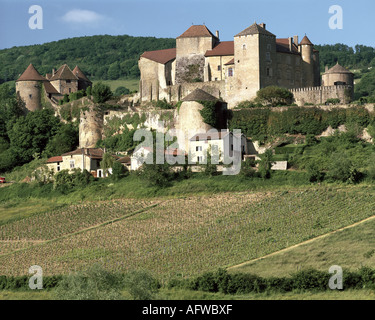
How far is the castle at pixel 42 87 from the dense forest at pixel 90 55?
55.6m

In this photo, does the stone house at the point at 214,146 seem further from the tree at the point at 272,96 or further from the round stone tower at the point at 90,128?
the round stone tower at the point at 90,128

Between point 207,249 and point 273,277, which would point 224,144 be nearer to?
point 207,249

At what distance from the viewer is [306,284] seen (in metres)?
38.5

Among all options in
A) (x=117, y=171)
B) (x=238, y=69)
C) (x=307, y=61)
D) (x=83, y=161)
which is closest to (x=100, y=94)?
(x=83, y=161)

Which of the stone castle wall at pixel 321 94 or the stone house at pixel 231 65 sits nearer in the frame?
the stone castle wall at pixel 321 94

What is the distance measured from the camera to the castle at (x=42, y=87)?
74.2 metres

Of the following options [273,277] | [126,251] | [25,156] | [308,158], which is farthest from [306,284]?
[25,156]

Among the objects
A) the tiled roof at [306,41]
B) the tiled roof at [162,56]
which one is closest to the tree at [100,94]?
the tiled roof at [162,56]

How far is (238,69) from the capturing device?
217 feet

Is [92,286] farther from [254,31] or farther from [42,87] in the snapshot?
[42,87]

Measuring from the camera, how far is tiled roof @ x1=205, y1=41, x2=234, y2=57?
69.3m

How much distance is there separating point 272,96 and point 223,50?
A: 8.20 meters
